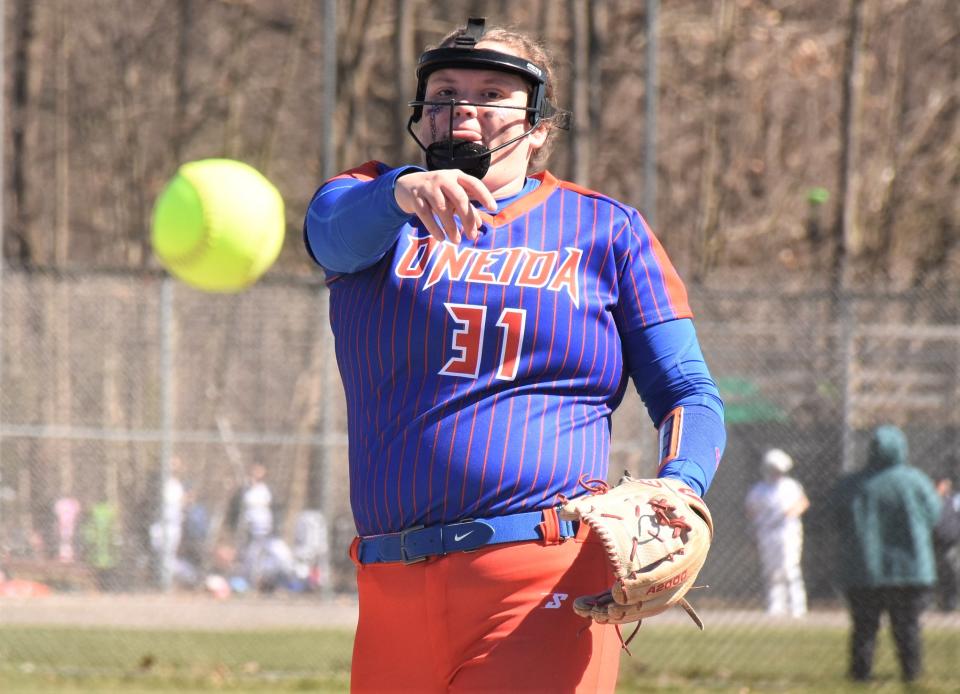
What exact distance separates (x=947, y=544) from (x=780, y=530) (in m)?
1.08

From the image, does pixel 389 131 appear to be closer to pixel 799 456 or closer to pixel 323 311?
pixel 323 311

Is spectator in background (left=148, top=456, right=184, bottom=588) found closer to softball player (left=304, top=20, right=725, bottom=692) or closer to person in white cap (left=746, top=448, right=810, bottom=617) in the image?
person in white cap (left=746, top=448, right=810, bottom=617)

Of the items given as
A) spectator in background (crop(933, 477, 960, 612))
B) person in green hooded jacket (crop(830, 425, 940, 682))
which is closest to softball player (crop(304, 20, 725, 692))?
person in green hooded jacket (crop(830, 425, 940, 682))

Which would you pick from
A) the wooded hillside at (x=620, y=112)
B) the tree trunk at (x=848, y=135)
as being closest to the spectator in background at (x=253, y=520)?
the tree trunk at (x=848, y=135)

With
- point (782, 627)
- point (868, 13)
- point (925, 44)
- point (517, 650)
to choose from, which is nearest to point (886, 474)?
point (782, 627)

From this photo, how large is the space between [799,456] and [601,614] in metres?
6.66

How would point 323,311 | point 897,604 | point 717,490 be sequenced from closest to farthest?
1. point 897,604
2. point 717,490
3. point 323,311

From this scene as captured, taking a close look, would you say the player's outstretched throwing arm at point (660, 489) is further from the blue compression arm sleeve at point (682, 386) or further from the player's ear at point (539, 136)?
the player's ear at point (539, 136)

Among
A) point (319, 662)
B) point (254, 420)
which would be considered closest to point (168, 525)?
point (254, 420)

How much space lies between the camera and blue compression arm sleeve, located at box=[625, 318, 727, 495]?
2854 millimetres

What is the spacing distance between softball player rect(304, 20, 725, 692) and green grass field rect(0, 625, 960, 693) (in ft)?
19.6

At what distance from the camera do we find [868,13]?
20266 mm

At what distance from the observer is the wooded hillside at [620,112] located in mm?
21625

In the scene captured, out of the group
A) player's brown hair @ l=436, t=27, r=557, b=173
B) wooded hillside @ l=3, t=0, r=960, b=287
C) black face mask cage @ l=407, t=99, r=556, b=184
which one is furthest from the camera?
wooded hillside @ l=3, t=0, r=960, b=287
